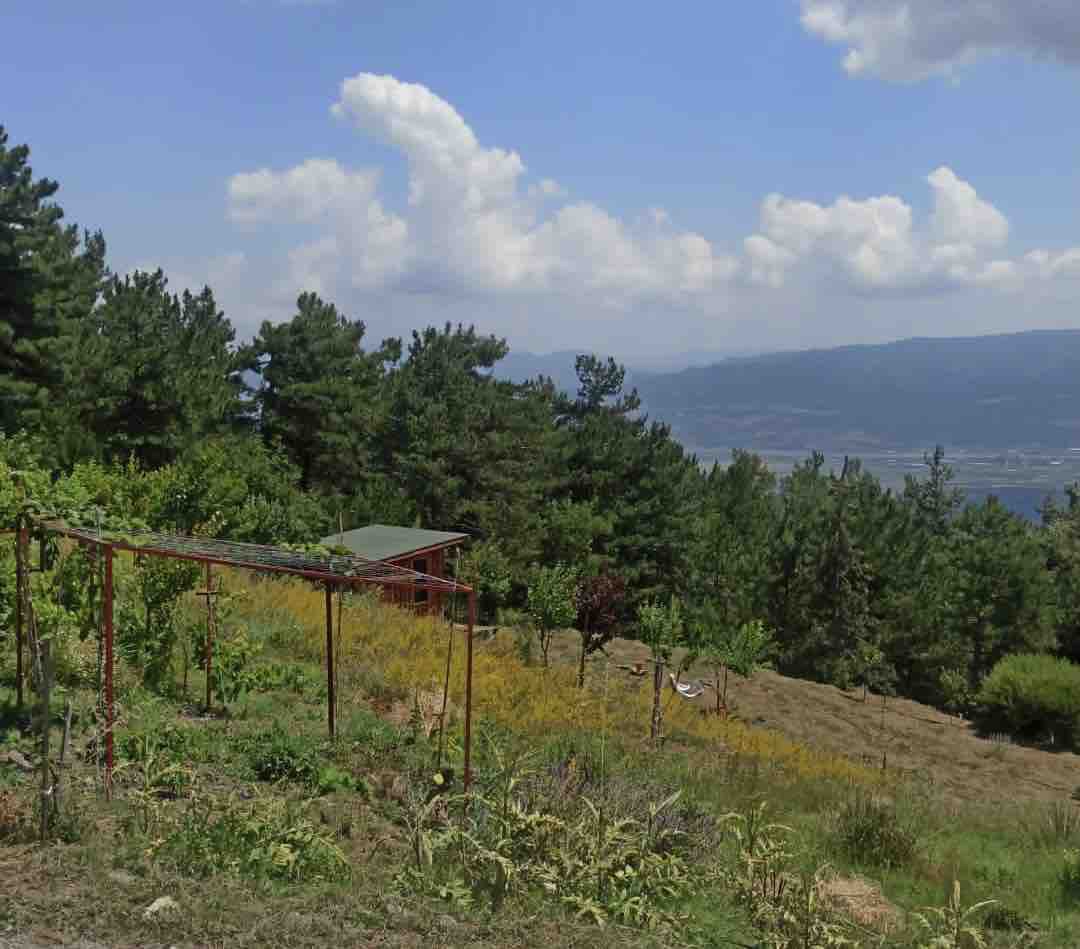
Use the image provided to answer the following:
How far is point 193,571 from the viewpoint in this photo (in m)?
8.20

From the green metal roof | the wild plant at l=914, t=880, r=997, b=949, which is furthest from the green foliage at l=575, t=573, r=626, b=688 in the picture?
the wild plant at l=914, t=880, r=997, b=949

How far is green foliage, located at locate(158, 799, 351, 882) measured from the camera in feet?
16.3

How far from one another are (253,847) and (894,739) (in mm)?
16700

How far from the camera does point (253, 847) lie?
516 cm

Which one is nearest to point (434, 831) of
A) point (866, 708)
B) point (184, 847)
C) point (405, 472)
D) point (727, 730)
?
point (184, 847)

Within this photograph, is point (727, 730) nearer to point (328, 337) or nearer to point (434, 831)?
point (434, 831)

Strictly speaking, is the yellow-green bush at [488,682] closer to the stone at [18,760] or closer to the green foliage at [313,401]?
the stone at [18,760]

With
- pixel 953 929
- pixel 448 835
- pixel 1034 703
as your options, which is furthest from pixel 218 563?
pixel 1034 703

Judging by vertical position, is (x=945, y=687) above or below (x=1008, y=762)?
below

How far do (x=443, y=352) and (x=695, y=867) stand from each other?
30.8 m

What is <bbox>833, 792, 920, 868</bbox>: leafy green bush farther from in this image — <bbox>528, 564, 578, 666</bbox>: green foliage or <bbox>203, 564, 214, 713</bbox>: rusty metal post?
<bbox>528, 564, 578, 666</bbox>: green foliage

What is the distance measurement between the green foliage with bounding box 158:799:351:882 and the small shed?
11.8 meters

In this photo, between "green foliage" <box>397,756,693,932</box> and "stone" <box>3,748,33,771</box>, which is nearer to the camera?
"green foliage" <box>397,756,693,932</box>

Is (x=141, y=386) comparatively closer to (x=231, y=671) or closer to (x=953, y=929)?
(x=231, y=671)
